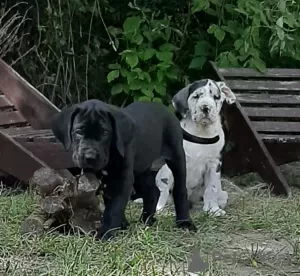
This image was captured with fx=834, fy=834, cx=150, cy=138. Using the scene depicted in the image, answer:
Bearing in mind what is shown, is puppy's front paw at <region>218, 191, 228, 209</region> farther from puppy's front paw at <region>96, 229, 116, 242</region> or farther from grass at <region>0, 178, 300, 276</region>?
puppy's front paw at <region>96, 229, 116, 242</region>

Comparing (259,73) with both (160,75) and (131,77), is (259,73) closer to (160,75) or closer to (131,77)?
(160,75)

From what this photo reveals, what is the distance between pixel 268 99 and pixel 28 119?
1912 mm

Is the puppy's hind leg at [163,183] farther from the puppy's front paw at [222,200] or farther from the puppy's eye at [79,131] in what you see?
the puppy's eye at [79,131]

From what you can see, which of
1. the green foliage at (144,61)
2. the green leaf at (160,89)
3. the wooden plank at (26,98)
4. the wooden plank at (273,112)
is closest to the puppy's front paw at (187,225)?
the wooden plank at (273,112)

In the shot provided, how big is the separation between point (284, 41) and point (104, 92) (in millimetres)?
1794

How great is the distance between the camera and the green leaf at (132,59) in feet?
23.2

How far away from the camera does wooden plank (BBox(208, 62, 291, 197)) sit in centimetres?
613

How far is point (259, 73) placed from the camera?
6.87 meters

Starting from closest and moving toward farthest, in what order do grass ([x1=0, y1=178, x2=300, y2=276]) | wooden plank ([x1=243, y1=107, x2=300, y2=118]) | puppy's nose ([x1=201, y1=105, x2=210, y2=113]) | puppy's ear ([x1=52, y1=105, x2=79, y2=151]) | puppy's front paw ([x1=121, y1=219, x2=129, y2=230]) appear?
grass ([x1=0, y1=178, x2=300, y2=276]) < puppy's ear ([x1=52, y1=105, x2=79, y2=151]) < puppy's front paw ([x1=121, y1=219, x2=129, y2=230]) < puppy's nose ([x1=201, y1=105, x2=210, y2=113]) < wooden plank ([x1=243, y1=107, x2=300, y2=118])

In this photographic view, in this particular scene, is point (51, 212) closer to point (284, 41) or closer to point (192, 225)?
point (192, 225)

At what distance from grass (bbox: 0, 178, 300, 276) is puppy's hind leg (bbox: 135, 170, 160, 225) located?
78 mm

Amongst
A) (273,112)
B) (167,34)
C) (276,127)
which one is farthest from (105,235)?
(167,34)

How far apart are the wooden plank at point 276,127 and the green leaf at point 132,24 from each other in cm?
145

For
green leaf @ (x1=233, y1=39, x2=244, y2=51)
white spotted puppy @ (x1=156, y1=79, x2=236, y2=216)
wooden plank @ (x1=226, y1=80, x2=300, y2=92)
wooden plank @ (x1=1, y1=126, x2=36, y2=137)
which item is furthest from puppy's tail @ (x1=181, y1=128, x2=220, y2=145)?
green leaf @ (x1=233, y1=39, x2=244, y2=51)
